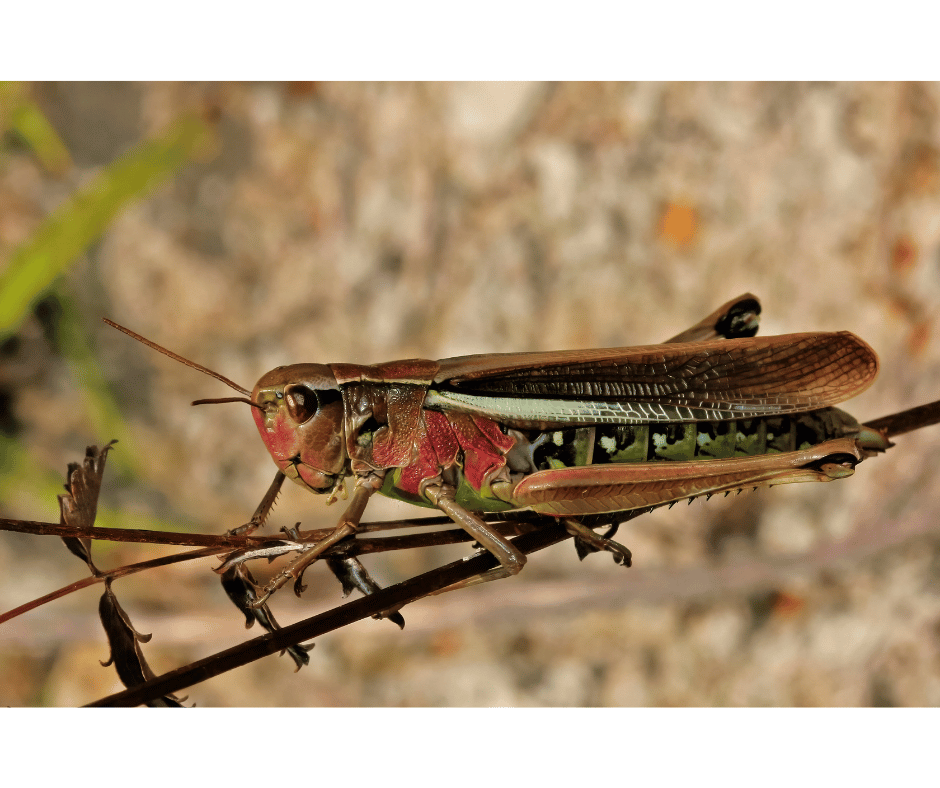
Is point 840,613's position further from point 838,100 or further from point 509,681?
point 838,100

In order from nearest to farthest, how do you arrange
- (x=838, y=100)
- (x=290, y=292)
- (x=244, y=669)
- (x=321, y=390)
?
(x=321, y=390), (x=838, y=100), (x=244, y=669), (x=290, y=292)

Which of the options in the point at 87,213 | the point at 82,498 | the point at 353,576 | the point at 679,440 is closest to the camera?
the point at 353,576

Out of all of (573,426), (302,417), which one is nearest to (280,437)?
(302,417)

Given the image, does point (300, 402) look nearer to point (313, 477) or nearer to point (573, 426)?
point (313, 477)

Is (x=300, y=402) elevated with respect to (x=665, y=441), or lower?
elevated

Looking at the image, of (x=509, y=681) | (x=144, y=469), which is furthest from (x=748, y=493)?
(x=144, y=469)

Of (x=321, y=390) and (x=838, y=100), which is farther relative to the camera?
(x=838, y=100)

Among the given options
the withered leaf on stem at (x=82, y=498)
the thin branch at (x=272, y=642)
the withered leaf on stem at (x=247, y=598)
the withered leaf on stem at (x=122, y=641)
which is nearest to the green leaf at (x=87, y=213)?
the withered leaf on stem at (x=82, y=498)
